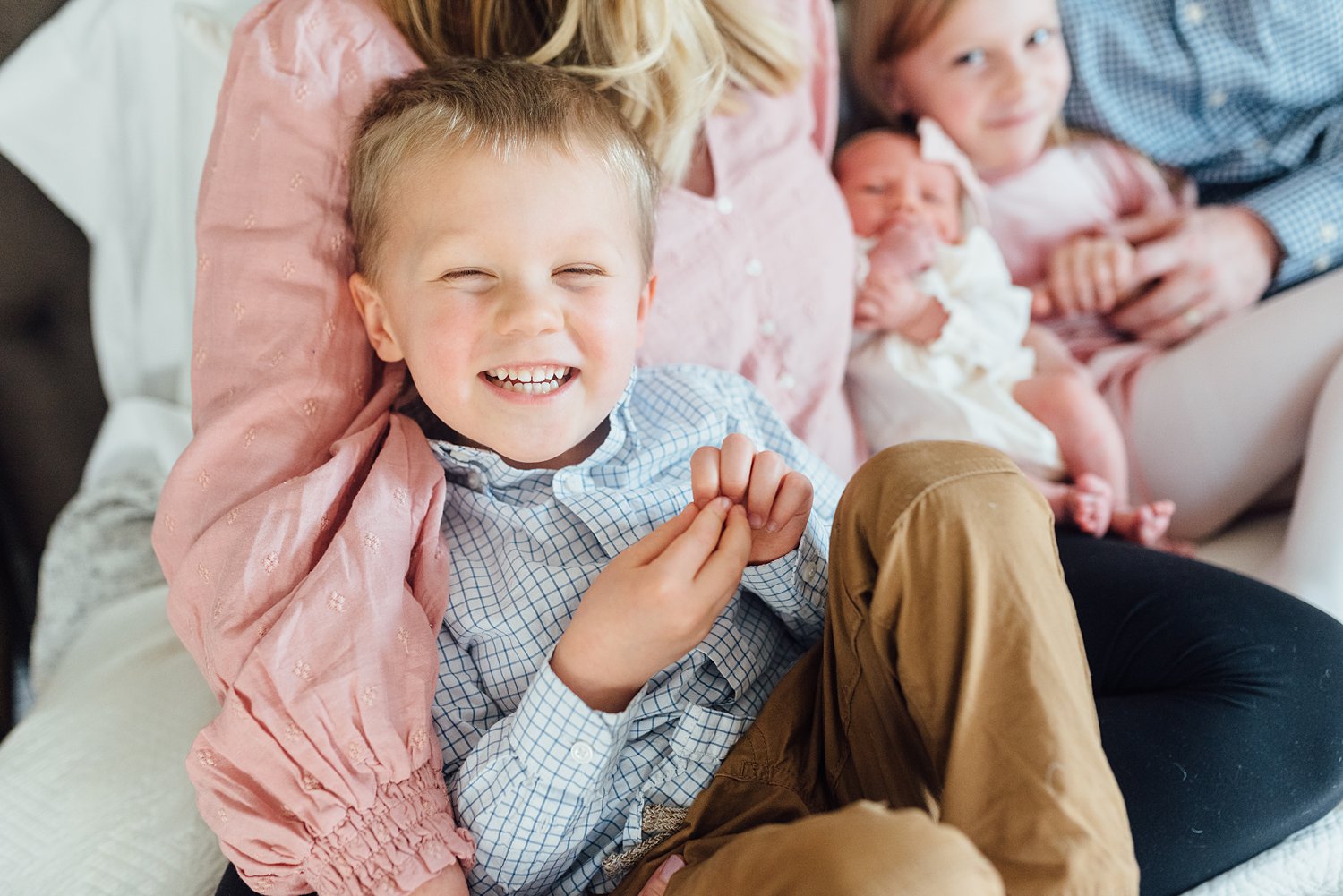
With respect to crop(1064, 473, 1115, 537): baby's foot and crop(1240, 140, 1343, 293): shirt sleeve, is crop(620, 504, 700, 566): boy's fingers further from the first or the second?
crop(1240, 140, 1343, 293): shirt sleeve

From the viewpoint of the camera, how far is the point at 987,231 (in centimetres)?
134

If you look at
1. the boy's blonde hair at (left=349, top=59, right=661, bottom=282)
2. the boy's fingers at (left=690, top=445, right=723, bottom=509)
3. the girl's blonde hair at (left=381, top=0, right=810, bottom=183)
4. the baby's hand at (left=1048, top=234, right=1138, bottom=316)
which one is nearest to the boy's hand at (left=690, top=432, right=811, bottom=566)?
the boy's fingers at (left=690, top=445, right=723, bottom=509)

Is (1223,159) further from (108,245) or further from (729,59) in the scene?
(108,245)

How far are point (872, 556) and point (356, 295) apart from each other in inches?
18.7

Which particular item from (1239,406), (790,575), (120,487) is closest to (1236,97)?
(1239,406)

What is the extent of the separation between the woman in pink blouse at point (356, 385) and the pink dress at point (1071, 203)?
0.32m

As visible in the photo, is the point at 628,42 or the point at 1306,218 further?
the point at 1306,218

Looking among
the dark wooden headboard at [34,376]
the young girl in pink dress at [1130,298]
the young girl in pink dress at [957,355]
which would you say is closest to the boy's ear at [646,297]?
the young girl in pink dress at [957,355]

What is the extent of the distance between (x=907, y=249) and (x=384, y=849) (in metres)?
0.85

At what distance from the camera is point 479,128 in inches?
32.0

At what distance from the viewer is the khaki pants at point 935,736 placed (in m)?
0.54

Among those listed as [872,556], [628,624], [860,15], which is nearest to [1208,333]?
[860,15]

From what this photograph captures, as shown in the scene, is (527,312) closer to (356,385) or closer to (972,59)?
(356,385)

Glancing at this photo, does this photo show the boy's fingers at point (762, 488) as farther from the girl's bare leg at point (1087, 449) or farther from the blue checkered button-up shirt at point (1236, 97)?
the blue checkered button-up shirt at point (1236, 97)
